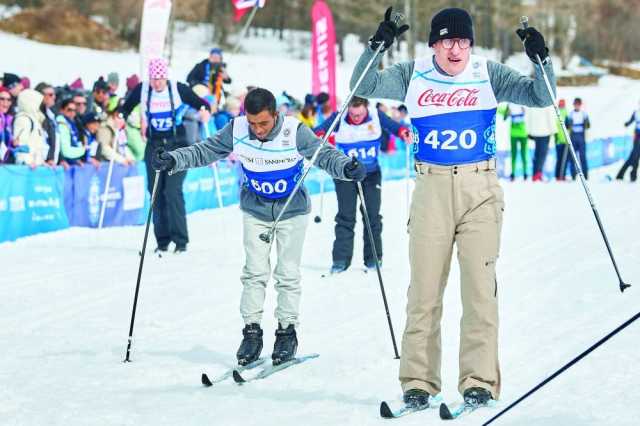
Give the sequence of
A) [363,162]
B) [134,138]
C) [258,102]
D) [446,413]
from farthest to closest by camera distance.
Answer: [134,138] → [363,162] → [258,102] → [446,413]

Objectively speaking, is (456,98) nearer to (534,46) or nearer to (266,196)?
(534,46)

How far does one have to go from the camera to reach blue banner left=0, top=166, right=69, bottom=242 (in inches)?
484

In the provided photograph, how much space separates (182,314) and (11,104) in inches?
238

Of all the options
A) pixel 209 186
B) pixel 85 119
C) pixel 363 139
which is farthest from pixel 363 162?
pixel 209 186

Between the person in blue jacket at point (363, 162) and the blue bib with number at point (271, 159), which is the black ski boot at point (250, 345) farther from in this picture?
the person in blue jacket at point (363, 162)

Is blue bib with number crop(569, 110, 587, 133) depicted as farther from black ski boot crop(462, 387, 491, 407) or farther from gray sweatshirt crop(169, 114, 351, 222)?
black ski boot crop(462, 387, 491, 407)

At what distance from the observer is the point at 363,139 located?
10281 millimetres

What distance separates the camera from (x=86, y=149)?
14.2m

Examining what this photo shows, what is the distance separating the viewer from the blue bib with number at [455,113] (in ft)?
16.5

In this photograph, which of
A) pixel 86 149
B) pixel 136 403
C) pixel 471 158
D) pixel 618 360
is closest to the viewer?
pixel 471 158

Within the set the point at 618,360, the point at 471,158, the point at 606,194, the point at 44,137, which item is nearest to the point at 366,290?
the point at 618,360

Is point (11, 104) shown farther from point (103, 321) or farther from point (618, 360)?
point (618, 360)

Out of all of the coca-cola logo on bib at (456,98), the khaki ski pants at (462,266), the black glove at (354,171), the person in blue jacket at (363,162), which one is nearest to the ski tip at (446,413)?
the khaki ski pants at (462,266)

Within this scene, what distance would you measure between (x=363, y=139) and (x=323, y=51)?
11.8 meters
